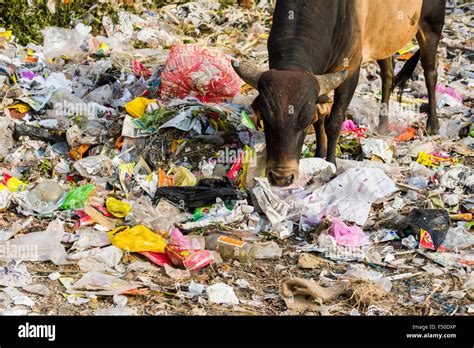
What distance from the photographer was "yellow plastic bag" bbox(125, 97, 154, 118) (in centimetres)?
731

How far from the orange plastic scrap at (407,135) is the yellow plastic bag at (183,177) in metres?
2.48

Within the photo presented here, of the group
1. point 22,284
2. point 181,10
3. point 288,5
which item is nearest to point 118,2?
point 181,10

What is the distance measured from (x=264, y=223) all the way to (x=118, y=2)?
21.6ft

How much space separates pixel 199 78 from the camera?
25.4 ft

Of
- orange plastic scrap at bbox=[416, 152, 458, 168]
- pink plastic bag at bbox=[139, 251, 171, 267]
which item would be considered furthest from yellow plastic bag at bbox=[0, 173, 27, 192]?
orange plastic scrap at bbox=[416, 152, 458, 168]

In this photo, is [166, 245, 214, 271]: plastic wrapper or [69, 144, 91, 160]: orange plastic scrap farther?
[69, 144, 91, 160]: orange plastic scrap

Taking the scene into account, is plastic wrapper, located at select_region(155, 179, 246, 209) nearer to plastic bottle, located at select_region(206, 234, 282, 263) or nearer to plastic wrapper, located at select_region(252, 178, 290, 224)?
plastic wrapper, located at select_region(252, 178, 290, 224)

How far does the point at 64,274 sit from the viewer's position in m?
5.14

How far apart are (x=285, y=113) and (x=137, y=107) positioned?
2175 millimetres

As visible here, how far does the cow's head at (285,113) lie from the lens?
5613 mm

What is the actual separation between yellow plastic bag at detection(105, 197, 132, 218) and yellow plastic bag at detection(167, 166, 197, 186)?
0.61 m

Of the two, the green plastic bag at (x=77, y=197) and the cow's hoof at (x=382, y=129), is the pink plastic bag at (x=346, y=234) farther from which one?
the cow's hoof at (x=382, y=129)

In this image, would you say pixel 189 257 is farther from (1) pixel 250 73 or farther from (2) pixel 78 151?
(2) pixel 78 151
